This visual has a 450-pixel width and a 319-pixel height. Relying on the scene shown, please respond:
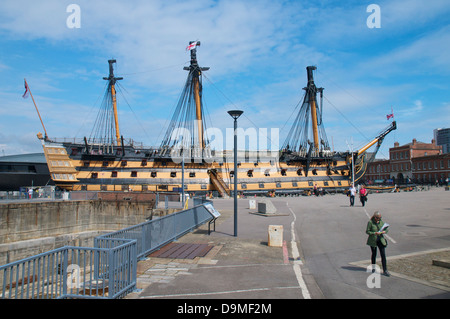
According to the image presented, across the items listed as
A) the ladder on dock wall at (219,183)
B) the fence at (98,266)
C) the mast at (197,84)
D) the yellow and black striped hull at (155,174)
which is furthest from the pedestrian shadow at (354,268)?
the mast at (197,84)

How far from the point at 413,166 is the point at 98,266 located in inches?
3003

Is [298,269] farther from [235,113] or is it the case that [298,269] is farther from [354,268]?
[235,113]

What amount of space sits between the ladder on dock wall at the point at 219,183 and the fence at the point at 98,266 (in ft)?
99.8

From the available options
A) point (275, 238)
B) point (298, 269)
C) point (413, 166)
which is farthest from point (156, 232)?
point (413, 166)

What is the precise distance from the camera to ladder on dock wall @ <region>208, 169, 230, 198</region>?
42.0 m

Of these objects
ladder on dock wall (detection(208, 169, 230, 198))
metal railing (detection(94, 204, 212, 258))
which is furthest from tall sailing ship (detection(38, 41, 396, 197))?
metal railing (detection(94, 204, 212, 258))

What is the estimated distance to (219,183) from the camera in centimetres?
4253

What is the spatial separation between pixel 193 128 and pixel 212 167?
6.62 metres

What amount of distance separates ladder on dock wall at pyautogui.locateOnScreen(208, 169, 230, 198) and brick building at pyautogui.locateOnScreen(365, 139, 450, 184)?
138ft

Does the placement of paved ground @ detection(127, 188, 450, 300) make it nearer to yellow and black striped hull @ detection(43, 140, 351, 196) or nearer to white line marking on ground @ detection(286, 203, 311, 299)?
white line marking on ground @ detection(286, 203, 311, 299)

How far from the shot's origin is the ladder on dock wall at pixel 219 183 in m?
42.0

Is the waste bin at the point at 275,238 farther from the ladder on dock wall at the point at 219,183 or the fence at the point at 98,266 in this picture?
the ladder on dock wall at the point at 219,183

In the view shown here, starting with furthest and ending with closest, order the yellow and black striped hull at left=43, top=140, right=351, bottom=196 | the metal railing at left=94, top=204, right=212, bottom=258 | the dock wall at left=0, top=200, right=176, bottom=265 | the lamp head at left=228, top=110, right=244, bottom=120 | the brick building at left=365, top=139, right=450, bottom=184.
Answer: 1. the brick building at left=365, top=139, right=450, bottom=184
2. the yellow and black striped hull at left=43, top=140, right=351, bottom=196
3. the dock wall at left=0, top=200, right=176, bottom=265
4. the lamp head at left=228, top=110, right=244, bottom=120
5. the metal railing at left=94, top=204, right=212, bottom=258

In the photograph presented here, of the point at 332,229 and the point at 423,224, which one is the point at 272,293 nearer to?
the point at 332,229
